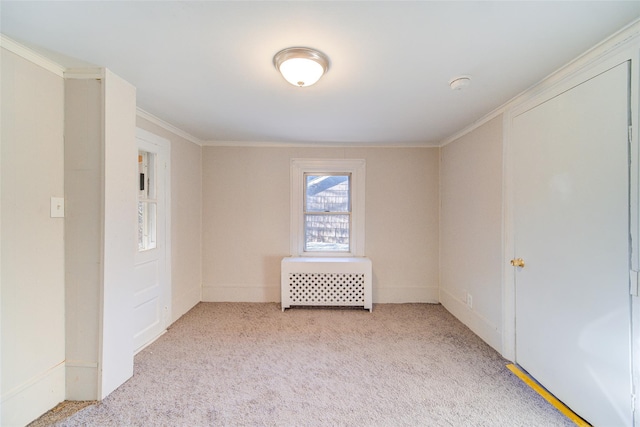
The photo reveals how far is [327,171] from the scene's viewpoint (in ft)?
11.9

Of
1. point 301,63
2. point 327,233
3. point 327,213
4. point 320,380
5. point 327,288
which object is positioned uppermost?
Answer: point 301,63

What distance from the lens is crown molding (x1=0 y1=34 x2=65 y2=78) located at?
1.40 metres

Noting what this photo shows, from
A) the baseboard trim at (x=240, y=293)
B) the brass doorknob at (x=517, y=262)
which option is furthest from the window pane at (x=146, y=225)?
the brass doorknob at (x=517, y=262)

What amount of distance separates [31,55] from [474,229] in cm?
372

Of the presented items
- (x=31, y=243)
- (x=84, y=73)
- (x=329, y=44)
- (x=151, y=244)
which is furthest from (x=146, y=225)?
(x=329, y=44)

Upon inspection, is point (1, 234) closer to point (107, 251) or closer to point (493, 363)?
point (107, 251)

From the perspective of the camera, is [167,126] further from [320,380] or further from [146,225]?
[320,380]

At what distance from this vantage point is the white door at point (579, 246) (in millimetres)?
1359

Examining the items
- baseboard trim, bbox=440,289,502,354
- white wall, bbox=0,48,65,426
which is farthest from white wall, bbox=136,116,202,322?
baseboard trim, bbox=440,289,502,354

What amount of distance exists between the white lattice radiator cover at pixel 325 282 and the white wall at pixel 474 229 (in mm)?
1054

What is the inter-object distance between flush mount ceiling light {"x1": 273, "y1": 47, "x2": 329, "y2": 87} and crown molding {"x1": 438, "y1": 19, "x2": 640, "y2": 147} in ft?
4.95

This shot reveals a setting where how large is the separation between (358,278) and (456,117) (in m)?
2.12

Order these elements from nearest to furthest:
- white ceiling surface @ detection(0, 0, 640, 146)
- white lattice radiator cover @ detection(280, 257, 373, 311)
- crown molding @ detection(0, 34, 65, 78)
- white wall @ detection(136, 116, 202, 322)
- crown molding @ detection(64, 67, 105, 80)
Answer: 1. white ceiling surface @ detection(0, 0, 640, 146)
2. crown molding @ detection(0, 34, 65, 78)
3. crown molding @ detection(64, 67, 105, 80)
4. white wall @ detection(136, 116, 202, 322)
5. white lattice radiator cover @ detection(280, 257, 373, 311)

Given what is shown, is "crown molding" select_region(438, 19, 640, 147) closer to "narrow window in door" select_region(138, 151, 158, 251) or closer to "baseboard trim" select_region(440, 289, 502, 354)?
"baseboard trim" select_region(440, 289, 502, 354)
